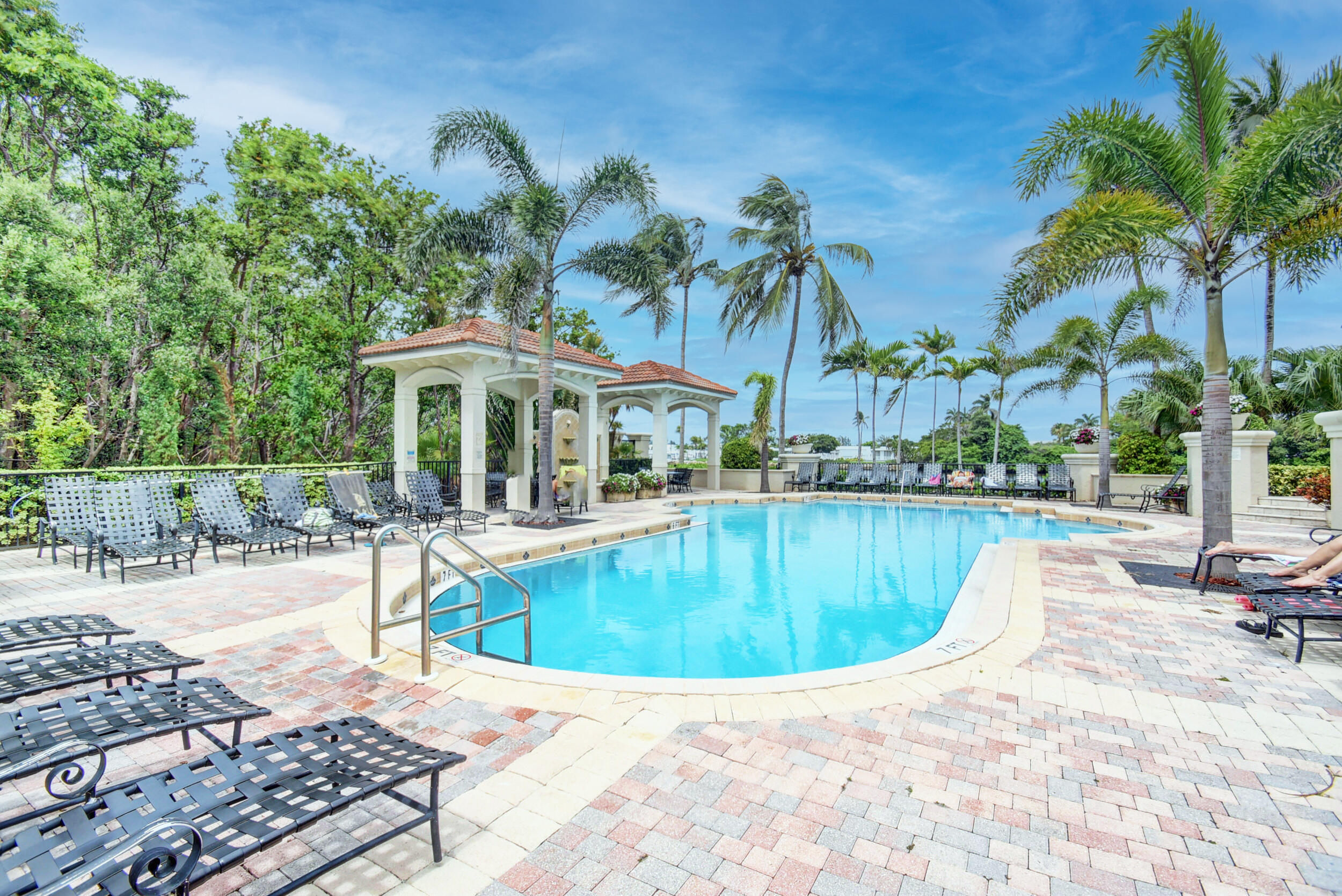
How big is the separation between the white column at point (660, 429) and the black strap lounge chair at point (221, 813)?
59.0 ft

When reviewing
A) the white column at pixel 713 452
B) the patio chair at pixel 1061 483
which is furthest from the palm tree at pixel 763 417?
the patio chair at pixel 1061 483

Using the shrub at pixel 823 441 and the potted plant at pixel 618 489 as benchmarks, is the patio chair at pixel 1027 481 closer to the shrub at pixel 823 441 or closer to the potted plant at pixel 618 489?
the potted plant at pixel 618 489

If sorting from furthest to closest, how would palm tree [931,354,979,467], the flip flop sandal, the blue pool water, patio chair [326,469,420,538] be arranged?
palm tree [931,354,979,467] < patio chair [326,469,420,538] < the blue pool water < the flip flop sandal

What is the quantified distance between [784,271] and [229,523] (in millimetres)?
18194

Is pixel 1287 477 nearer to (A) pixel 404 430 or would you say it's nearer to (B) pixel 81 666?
(B) pixel 81 666

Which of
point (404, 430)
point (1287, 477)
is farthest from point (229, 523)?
point (1287, 477)

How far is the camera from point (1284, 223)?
22.8 ft

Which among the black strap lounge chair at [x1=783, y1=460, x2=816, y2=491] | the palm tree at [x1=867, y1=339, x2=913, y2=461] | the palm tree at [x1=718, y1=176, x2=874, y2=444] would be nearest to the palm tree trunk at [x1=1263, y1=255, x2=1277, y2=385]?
the palm tree at [x1=867, y1=339, x2=913, y2=461]

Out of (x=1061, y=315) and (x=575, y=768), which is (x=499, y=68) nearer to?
(x=575, y=768)

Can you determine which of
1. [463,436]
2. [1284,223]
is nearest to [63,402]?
[463,436]

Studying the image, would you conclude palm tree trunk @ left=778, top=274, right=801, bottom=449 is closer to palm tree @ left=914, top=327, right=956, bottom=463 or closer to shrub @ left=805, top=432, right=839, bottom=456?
palm tree @ left=914, top=327, right=956, bottom=463

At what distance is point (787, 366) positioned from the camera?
2227cm

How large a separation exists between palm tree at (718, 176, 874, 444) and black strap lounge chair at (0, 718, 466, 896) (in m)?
20.5

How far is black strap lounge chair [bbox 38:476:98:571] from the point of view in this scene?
746cm
